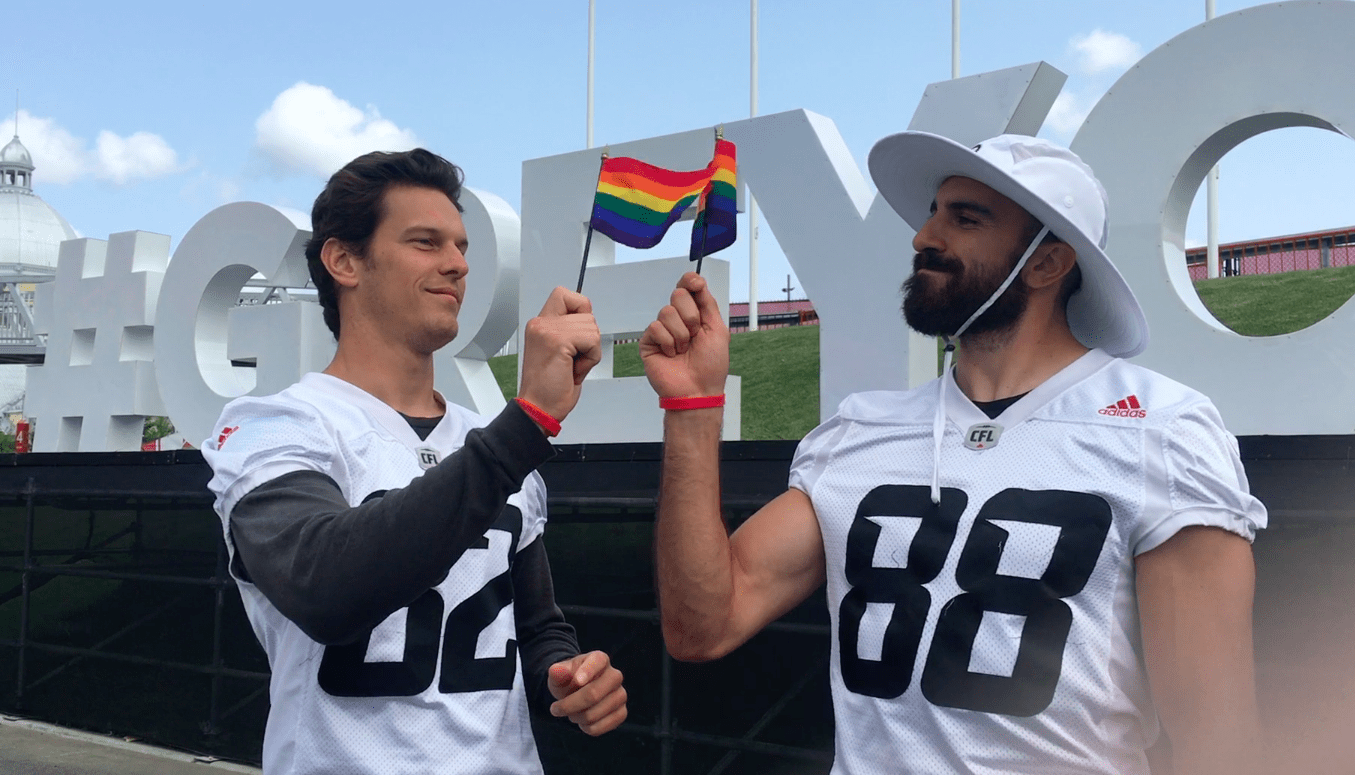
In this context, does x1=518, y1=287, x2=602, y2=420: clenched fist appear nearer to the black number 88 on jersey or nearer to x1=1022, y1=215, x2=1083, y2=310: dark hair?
the black number 88 on jersey

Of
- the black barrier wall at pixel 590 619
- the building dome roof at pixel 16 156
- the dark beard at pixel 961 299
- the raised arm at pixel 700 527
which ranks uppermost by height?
the building dome roof at pixel 16 156

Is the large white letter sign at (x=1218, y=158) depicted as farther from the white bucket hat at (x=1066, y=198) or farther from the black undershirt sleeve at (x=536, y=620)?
the black undershirt sleeve at (x=536, y=620)

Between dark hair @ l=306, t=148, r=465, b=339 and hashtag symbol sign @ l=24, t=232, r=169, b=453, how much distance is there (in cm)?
714

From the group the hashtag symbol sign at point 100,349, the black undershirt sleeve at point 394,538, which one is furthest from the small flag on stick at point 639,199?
the hashtag symbol sign at point 100,349

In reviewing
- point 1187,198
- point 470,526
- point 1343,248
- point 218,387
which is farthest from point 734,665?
point 1343,248

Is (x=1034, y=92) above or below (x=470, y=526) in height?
above

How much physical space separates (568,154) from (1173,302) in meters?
3.66

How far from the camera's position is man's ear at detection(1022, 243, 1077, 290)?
217 centimetres

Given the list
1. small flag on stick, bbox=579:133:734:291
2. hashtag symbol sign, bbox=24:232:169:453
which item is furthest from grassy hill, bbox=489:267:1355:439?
small flag on stick, bbox=579:133:734:291

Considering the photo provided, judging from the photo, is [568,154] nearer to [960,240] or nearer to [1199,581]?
[960,240]

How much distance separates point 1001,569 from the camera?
1.93m

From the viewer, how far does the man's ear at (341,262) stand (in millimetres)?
2408

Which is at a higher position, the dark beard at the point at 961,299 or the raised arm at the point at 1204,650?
the dark beard at the point at 961,299

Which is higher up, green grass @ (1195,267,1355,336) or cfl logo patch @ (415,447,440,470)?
green grass @ (1195,267,1355,336)
